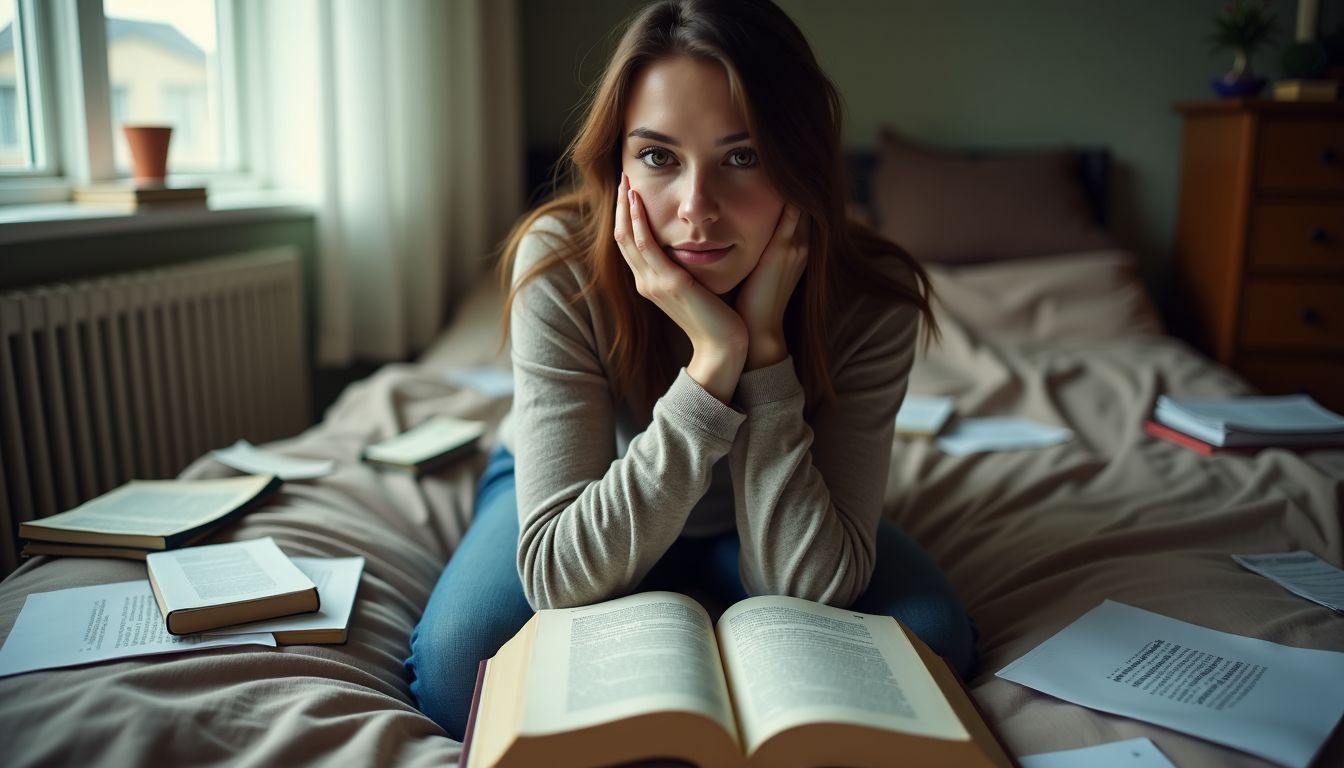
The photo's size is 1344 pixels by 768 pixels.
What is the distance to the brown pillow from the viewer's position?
276cm

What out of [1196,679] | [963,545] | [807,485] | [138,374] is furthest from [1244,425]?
[138,374]

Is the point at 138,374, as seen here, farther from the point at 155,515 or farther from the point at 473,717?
the point at 473,717

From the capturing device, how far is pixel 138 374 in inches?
66.5

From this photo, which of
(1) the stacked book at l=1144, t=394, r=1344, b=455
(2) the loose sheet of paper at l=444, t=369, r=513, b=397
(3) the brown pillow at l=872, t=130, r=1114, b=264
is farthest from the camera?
(3) the brown pillow at l=872, t=130, r=1114, b=264

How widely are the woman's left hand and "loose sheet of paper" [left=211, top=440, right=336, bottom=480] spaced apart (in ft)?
2.36

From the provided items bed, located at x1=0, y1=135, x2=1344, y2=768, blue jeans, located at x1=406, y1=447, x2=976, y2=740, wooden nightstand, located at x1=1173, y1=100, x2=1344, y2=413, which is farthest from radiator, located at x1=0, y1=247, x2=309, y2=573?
wooden nightstand, located at x1=1173, y1=100, x2=1344, y2=413

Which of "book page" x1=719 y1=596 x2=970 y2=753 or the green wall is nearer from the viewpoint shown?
"book page" x1=719 y1=596 x2=970 y2=753

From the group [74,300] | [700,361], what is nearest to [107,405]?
[74,300]

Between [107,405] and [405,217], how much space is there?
104cm

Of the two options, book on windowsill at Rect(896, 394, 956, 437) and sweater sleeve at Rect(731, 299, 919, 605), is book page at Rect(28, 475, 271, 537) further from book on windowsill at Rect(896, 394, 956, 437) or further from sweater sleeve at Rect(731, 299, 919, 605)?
book on windowsill at Rect(896, 394, 956, 437)

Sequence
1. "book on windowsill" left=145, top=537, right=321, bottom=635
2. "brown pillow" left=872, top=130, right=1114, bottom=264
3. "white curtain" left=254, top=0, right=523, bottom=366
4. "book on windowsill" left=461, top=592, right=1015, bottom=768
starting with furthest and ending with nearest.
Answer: "brown pillow" left=872, top=130, right=1114, bottom=264
"white curtain" left=254, top=0, right=523, bottom=366
"book on windowsill" left=145, top=537, right=321, bottom=635
"book on windowsill" left=461, top=592, right=1015, bottom=768

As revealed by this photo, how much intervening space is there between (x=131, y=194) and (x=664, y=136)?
118 centimetres

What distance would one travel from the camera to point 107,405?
1.64 meters

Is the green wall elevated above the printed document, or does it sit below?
above
